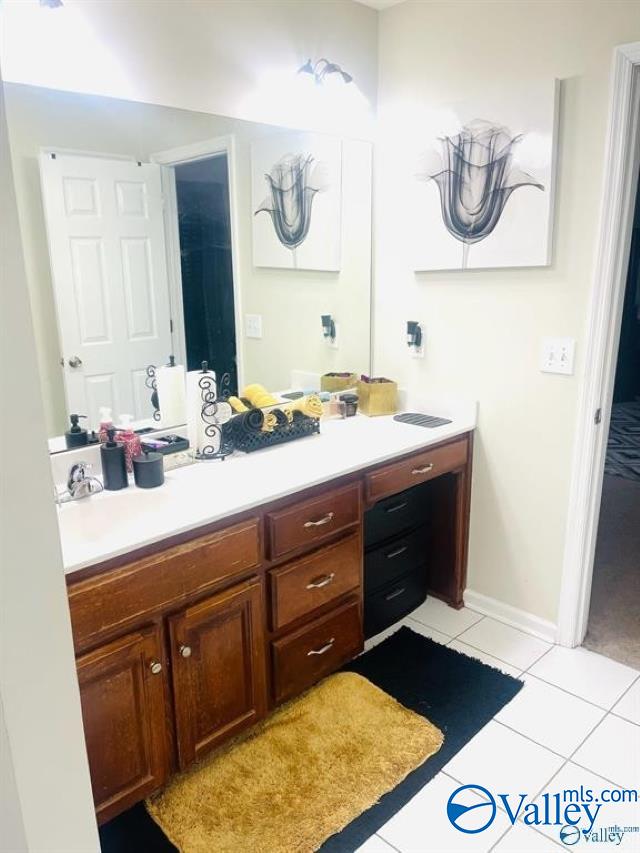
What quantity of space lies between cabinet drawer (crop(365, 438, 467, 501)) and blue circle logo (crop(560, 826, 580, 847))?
3.47 feet

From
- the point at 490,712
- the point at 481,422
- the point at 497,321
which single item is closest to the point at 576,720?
the point at 490,712

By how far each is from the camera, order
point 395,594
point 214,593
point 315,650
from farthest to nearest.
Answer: point 395,594 → point 315,650 → point 214,593

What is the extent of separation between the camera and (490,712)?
2.05 m

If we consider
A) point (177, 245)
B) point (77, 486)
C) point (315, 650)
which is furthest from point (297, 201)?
point (315, 650)

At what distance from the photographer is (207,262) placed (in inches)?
86.0

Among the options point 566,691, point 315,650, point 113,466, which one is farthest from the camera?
point 566,691

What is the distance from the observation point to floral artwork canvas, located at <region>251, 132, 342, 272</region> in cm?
233

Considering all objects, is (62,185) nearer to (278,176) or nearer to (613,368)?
(278,176)

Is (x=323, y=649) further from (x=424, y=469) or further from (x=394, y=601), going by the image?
(x=424, y=469)

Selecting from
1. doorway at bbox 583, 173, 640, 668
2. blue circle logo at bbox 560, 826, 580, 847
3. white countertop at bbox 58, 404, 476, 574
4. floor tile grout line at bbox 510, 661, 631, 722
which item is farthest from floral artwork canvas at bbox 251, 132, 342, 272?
blue circle logo at bbox 560, 826, 580, 847

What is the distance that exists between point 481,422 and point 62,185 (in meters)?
1.70

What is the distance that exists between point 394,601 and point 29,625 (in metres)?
1.85

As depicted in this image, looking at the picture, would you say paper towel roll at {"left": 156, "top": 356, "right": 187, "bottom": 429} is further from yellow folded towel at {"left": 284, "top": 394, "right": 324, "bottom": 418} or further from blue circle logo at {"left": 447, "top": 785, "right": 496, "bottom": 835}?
blue circle logo at {"left": 447, "top": 785, "right": 496, "bottom": 835}

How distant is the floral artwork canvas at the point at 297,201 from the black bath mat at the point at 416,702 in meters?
1.55
